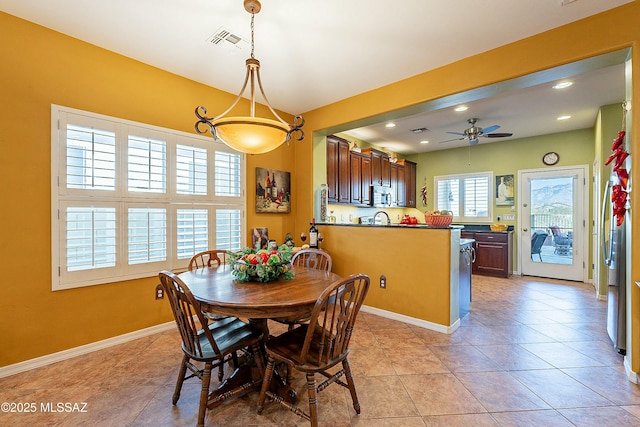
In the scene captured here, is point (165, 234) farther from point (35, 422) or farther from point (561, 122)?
point (561, 122)

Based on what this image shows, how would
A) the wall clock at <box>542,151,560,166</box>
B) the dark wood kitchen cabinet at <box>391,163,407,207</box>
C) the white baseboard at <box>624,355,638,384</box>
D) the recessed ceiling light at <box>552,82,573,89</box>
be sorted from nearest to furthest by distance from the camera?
the white baseboard at <box>624,355,638,384</box> < the recessed ceiling light at <box>552,82,573,89</box> < the wall clock at <box>542,151,560,166</box> < the dark wood kitchen cabinet at <box>391,163,407,207</box>

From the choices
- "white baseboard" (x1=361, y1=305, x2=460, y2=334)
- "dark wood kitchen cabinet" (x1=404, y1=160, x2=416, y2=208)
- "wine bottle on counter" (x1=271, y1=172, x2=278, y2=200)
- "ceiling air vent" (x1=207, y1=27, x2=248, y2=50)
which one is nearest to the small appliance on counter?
"dark wood kitchen cabinet" (x1=404, y1=160, x2=416, y2=208)

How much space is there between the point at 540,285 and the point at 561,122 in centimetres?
286

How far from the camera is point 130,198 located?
2.83m

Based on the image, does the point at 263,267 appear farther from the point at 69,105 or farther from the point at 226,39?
the point at 69,105

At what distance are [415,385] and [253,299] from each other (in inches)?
56.1

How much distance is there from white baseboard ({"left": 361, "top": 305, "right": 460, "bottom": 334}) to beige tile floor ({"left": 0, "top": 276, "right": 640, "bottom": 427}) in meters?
0.07

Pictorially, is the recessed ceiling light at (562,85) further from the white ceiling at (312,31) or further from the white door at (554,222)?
the white door at (554,222)

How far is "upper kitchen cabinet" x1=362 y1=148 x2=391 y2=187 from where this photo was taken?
5.89 metres

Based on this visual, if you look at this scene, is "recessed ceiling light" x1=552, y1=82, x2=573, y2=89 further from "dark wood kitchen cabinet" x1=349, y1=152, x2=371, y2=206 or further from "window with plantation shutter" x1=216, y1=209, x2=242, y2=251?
"window with plantation shutter" x1=216, y1=209, x2=242, y2=251

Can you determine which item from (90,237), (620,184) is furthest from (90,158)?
(620,184)

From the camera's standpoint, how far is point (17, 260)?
7.47 feet

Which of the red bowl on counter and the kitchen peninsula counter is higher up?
the red bowl on counter

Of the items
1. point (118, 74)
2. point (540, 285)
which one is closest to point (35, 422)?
point (118, 74)
